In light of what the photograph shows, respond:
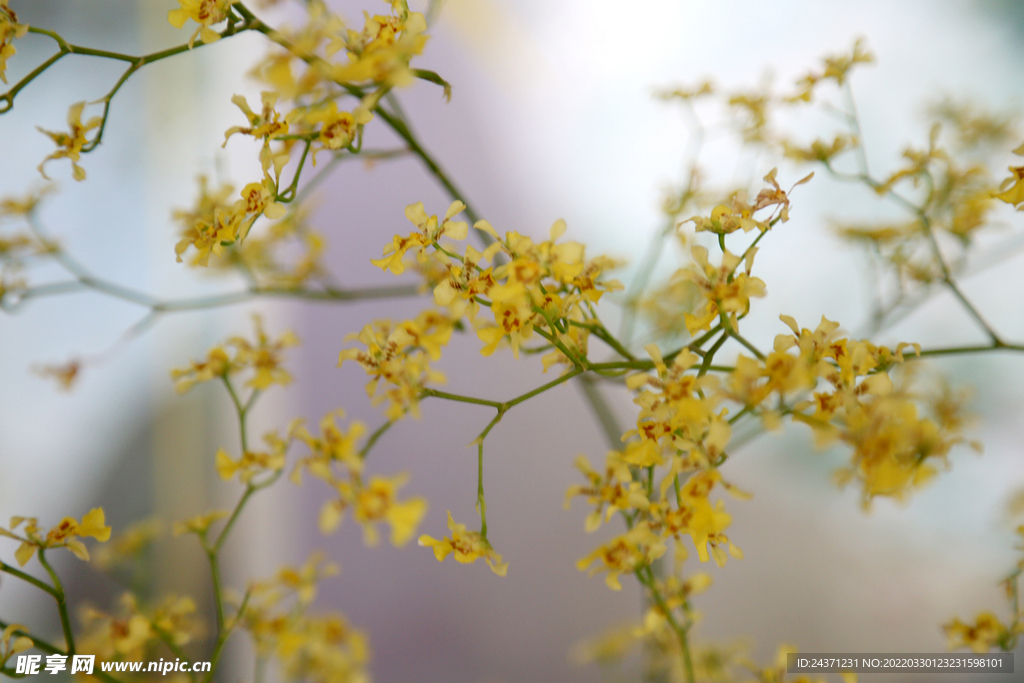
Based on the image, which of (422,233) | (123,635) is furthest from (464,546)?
(123,635)

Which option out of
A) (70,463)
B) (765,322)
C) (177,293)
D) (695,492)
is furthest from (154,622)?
(765,322)

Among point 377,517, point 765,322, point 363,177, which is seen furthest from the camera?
point 363,177

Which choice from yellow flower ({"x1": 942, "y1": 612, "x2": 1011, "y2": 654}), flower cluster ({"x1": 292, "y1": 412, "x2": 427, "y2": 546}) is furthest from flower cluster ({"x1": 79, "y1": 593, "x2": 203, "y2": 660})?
yellow flower ({"x1": 942, "y1": 612, "x2": 1011, "y2": 654})

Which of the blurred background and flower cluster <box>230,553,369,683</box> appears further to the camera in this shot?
the blurred background

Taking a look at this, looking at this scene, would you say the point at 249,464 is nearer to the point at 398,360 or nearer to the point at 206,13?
the point at 398,360

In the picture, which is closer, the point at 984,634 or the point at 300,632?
the point at 984,634

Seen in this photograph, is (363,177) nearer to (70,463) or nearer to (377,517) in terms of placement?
(70,463)

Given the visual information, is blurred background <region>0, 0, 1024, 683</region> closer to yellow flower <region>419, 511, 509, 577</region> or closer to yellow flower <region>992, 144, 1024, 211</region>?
yellow flower <region>992, 144, 1024, 211</region>
